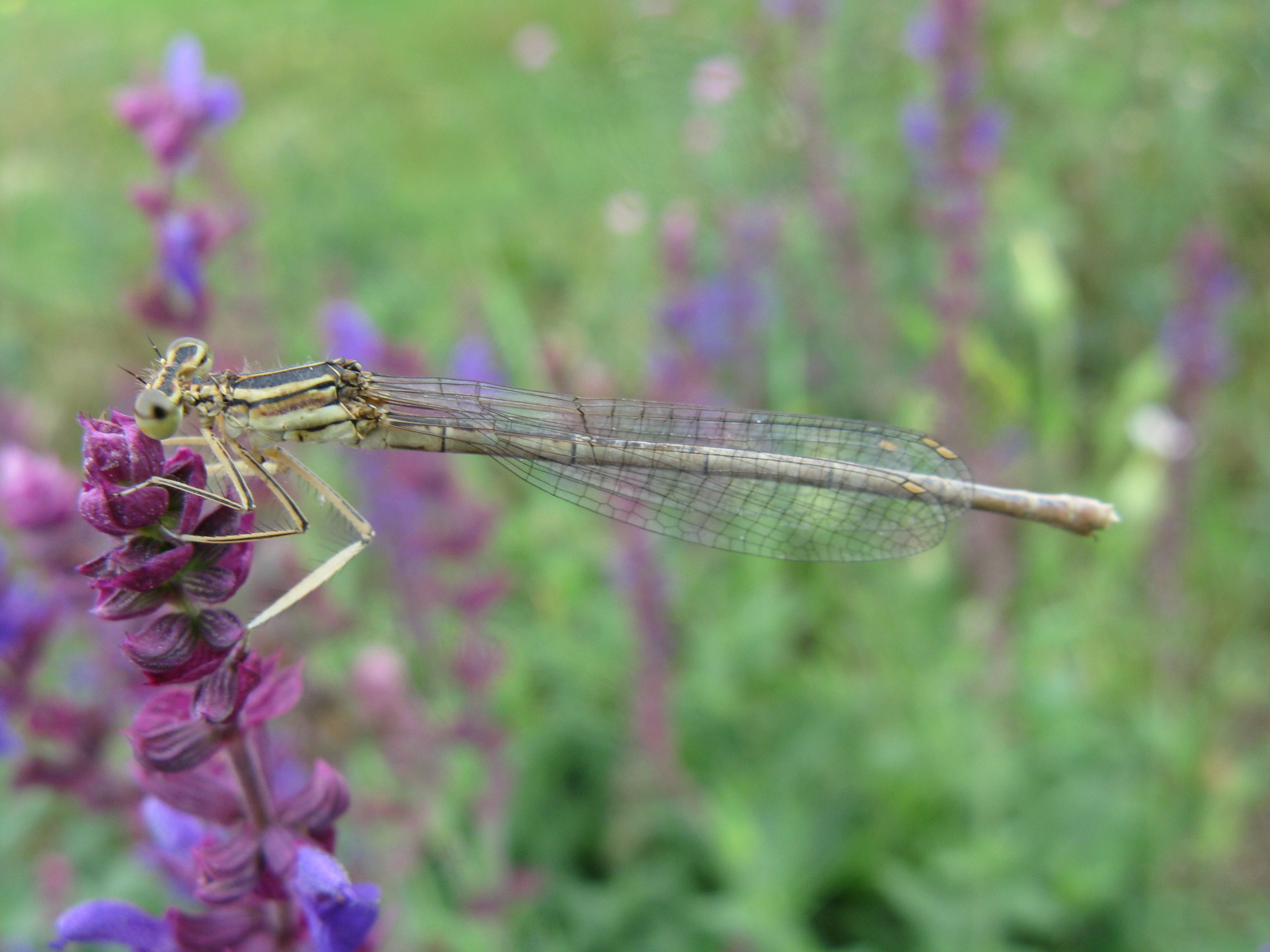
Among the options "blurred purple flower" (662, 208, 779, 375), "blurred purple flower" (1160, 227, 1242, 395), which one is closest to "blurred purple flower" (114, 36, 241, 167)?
"blurred purple flower" (662, 208, 779, 375)

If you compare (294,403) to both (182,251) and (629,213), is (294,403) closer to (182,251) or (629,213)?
(182,251)

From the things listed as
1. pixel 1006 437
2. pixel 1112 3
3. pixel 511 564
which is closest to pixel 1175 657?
pixel 1006 437

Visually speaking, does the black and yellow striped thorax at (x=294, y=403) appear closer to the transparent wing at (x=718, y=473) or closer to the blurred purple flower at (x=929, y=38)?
the transparent wing at (x=718, y=473)

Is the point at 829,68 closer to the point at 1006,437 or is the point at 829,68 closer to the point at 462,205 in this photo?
the point at 1006,437

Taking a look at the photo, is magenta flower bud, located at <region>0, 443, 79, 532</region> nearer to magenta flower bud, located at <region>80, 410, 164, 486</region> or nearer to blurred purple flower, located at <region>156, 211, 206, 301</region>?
blurred purple flower, located at <region>156, 211, 206, 301</region>

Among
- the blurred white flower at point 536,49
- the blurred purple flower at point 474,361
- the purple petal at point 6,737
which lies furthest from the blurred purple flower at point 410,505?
the blurred white flower at point 536,49
